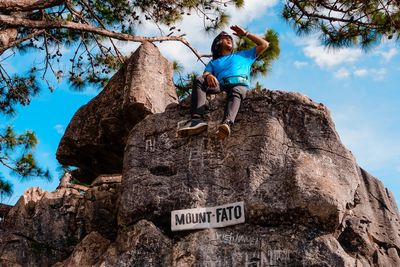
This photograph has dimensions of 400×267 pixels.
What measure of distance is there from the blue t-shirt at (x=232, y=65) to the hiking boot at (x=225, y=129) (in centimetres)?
82

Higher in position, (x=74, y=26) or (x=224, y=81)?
(x=74, y=26)

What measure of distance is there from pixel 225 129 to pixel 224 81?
0.83 metres

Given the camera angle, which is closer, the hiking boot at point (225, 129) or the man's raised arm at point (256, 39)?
the hiking boot at point (225, 129)

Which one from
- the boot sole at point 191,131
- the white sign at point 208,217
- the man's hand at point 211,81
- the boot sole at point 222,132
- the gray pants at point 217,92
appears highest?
the man's hand at point 211,81

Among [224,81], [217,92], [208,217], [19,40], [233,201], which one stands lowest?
[208,217]

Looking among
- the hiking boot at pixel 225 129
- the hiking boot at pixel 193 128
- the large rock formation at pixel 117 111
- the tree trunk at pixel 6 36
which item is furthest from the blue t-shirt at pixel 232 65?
the tree trunk at pixel 6 36

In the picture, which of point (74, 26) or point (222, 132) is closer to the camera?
A: point (222, 132)

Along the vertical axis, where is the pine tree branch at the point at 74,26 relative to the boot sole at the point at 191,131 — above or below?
above

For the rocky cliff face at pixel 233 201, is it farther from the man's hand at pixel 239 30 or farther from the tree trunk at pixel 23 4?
the tree trunk at pixel 23 4

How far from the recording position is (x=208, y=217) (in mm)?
5000

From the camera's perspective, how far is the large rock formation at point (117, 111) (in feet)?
24.3

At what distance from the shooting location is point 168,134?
577 cm

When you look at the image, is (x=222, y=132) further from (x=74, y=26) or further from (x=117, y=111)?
(x=74, y=26)

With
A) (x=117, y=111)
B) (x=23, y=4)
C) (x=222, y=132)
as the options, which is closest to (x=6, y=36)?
(x=23, y=4)
